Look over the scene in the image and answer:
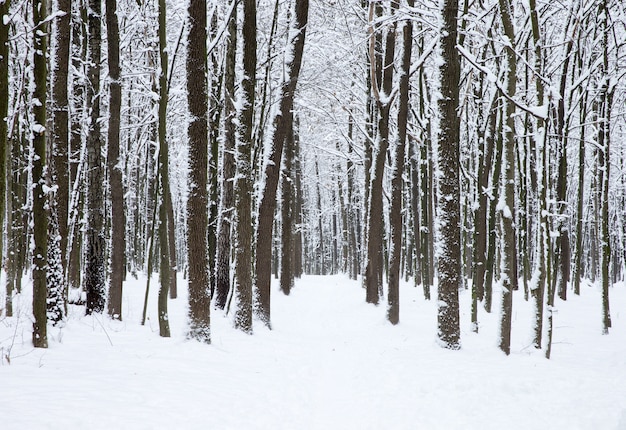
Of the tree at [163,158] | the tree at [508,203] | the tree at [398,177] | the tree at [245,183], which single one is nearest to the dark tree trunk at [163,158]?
the tree at [163,158]

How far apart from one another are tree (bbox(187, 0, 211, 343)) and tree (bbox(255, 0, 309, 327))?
7.76ft

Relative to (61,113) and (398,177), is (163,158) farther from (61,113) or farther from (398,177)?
(398,177)

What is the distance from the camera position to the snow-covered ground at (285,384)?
3.94 meters

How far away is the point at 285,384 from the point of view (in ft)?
19.3

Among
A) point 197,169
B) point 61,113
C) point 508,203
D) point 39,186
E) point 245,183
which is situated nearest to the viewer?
point 39,186

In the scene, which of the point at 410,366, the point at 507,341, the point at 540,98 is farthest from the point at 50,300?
the point at 540,98

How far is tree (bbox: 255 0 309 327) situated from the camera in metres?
9.32

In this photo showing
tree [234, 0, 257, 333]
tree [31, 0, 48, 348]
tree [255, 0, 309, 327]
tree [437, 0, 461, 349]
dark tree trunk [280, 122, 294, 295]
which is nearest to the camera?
tree [31, 0, 48, 348]

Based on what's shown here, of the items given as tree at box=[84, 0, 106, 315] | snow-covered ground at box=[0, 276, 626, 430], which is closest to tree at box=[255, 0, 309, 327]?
snow-covered ground at box=[0, 276, 626, 430]

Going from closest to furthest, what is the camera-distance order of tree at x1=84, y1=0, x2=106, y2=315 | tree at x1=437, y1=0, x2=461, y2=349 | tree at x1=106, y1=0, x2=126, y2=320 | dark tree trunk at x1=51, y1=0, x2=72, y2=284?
1. dark tree trunk at x1=51, y1=0, x2=72, y2=284
2. tree at x1=437, y1=0, x2=461, y2=349
3. tree at x1=106, y1=0, x2=126, y2=320
4. tree at x1=84, y1=0, x2=106, y2=315

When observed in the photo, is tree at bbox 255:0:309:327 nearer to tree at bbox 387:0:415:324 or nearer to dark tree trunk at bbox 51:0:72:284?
tree at bbox 387:0:415:324

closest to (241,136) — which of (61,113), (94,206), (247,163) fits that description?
(247,163)

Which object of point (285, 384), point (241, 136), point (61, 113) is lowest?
point (285, 384)

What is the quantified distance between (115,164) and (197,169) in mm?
3265
